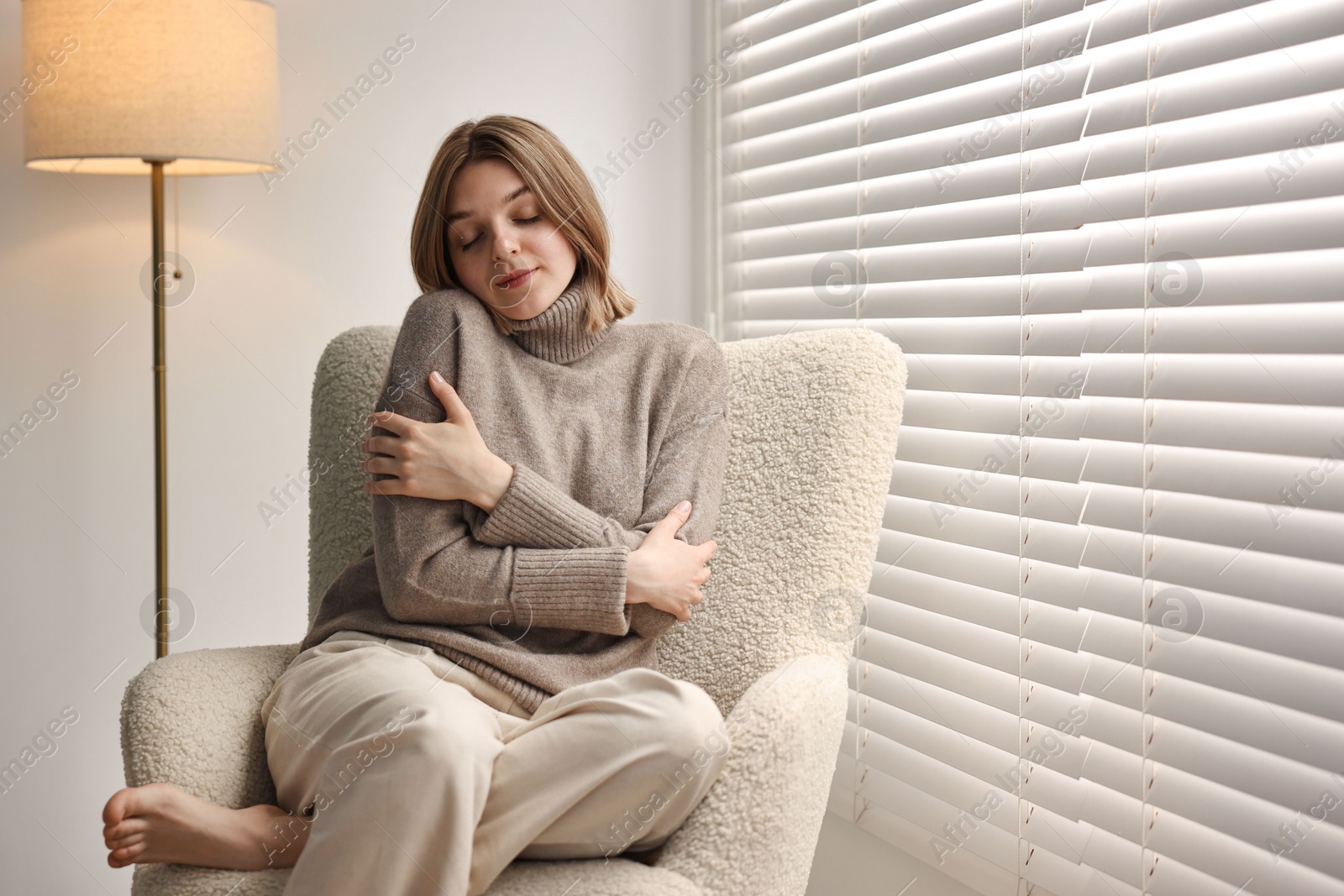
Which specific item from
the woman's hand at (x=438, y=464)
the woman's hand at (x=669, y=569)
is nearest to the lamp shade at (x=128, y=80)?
the woman's hand at (x=438, y=464)

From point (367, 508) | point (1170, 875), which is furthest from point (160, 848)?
point (1170, 875)

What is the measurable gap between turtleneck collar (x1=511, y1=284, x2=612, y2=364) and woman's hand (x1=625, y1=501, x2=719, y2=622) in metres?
0.27

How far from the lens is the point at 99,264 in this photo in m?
1.84

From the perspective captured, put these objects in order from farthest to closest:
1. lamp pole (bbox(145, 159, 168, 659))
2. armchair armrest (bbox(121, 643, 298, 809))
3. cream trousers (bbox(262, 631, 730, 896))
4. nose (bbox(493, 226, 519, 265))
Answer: lamp pole (bbox(145, 159, 168, 659)), nose (bbox(493, 226, 519, 265)), armchair armrest (bbox(121, 643, 298, 809)), cream trousers (bbox(262, 631, 730, 896))

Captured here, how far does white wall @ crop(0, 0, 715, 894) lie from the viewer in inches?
71.8

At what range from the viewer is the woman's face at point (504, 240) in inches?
53.3

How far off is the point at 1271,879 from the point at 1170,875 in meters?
0.13

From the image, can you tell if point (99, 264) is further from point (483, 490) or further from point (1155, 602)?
point (1155, 602)

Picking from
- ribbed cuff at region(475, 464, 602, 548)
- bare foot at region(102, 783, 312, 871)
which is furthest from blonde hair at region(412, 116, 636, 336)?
bare foot at region(102, 783, 312, 871)

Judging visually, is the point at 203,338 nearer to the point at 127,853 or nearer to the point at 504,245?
the point at 504,245

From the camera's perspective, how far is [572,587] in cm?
121

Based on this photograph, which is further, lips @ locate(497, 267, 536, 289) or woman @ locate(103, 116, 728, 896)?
lips @ locate(497, 267, 536, 289)

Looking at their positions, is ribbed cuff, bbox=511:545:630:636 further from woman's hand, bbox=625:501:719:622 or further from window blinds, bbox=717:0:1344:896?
window blinds, bbox=717:0:1344:896

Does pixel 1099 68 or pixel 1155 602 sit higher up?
pixel 1099 68
